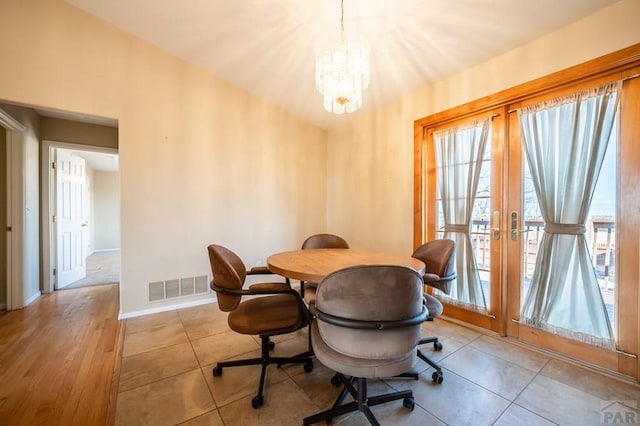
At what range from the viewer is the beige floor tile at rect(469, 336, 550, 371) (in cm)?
186

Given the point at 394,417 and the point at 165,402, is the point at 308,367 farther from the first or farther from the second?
the point at 165,402

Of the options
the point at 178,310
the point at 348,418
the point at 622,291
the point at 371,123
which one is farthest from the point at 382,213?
the point at 178,310

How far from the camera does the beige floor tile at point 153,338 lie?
207cm

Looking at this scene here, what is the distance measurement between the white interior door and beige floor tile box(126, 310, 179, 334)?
6.88 ft

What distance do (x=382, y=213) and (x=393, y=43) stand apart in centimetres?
188

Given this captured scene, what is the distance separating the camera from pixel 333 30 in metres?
2.27

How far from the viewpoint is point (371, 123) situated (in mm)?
3467

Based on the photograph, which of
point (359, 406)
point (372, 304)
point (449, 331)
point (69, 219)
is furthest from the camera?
point (69, 219)

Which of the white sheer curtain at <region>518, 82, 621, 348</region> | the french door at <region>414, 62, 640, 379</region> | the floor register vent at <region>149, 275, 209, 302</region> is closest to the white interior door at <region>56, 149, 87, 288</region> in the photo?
the floor register vent at <region>149, 275, 209, 302</region>

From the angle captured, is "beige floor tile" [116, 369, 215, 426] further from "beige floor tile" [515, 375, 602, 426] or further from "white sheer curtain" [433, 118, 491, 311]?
"white sheer curtain" [433, 118, 491, 311]

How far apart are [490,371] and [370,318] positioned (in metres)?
1.41

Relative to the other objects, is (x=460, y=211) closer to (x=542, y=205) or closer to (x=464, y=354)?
(x=542, y=205)

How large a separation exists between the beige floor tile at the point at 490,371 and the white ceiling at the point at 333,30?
8.50 ft

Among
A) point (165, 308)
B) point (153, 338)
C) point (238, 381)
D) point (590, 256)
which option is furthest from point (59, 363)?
point (590, 256)
